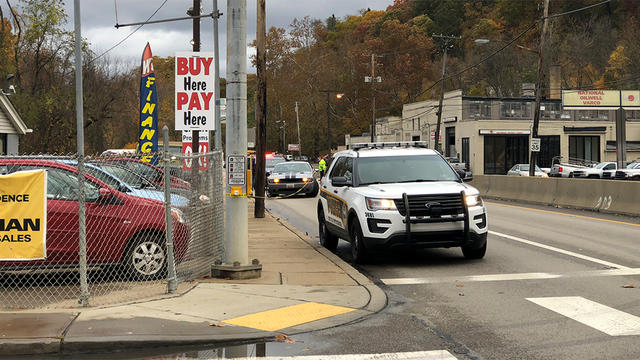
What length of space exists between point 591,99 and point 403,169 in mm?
43611

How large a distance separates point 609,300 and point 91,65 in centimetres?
5018

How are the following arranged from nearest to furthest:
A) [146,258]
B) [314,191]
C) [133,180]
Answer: [146,258] < [133,180] < [314,191]

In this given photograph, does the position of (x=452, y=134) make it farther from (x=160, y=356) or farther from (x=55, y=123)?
(x=160, y=356)

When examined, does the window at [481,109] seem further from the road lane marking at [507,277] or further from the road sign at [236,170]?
the road sign at [236,170]

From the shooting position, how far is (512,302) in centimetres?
857

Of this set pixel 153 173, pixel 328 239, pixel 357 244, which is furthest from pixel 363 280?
pixel 153 173

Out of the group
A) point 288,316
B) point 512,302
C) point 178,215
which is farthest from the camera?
point 178,215

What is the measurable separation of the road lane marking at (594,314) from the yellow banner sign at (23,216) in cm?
572

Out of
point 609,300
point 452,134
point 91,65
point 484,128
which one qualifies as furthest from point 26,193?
point 452,134

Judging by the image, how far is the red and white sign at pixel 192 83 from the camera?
13.6m

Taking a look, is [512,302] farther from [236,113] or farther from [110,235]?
[110,235]

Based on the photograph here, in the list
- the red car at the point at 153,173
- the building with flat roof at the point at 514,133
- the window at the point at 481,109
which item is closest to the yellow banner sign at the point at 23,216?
the red car at the point at 153,173

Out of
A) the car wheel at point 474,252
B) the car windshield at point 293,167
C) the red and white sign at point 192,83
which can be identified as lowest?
the car wheel at point 474,252

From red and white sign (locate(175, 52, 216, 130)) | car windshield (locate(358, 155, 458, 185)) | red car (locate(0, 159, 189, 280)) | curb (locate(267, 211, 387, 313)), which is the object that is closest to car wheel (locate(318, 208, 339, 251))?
curb (locate(267, 211, 387, 313))
